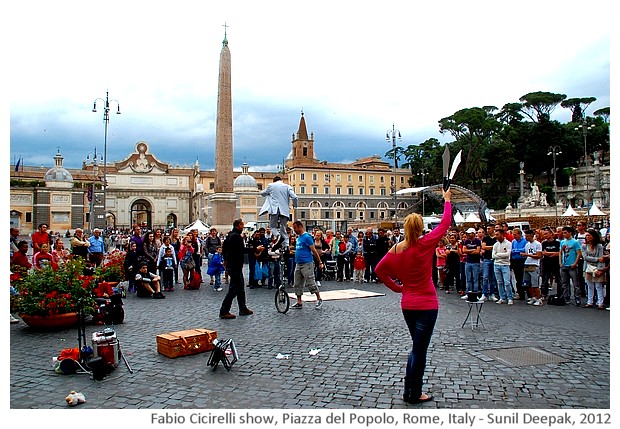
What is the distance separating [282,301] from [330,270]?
25.3 feet

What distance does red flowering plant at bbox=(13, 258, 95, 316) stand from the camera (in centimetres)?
784

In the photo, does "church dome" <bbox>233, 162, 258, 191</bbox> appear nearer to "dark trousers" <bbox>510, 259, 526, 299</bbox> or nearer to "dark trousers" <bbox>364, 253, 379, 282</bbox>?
"dark trousers" <bbox>364, 253, 379, 282</bbox>

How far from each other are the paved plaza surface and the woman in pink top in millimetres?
274

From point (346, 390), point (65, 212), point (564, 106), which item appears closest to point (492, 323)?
point (346, 390)

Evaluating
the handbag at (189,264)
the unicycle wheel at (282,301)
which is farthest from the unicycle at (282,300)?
the handbag at (189,264)

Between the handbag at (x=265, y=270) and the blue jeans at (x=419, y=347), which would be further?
the handbag at (x=265, y=270)

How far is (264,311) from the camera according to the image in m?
9.66

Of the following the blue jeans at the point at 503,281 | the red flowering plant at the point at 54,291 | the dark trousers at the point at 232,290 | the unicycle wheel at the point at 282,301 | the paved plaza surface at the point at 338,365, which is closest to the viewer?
the paved plaza surface at the point at 338,365

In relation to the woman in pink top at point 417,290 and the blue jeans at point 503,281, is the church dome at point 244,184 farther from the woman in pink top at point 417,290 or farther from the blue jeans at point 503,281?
the woman in pink top at point 417,290

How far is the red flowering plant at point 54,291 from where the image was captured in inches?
309

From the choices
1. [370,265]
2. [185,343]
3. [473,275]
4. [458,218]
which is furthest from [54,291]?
[458,218]

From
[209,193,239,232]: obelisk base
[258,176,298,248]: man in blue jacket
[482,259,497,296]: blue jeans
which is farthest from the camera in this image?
[209,193,239,232]: obelisk base

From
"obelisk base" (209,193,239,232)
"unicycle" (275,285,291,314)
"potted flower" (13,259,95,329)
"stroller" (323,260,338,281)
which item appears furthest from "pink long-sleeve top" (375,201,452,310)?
"obelisk base" (209,193,239,232)

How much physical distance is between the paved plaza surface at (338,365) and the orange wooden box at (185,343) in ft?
0.38
